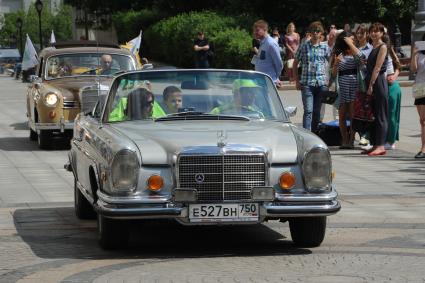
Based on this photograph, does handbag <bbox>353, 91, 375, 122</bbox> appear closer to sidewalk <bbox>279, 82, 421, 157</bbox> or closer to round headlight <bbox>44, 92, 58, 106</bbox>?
sidewalk <bbox>279, 82, 421, 157</bbox>

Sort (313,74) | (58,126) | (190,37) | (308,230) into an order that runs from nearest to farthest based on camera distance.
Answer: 1. (308,230)
2. (313,74)
3. (58,126)
4. (190,37)

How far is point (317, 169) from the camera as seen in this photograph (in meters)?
9.09

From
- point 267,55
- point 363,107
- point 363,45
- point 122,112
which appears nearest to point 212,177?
point 122,112

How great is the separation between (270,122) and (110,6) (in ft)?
174

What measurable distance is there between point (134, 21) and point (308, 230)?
151 feet

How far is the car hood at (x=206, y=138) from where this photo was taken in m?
9.00

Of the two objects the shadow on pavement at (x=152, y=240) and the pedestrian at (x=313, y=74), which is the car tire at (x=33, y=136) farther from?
the shadow on pavement at (x=152, y=240)

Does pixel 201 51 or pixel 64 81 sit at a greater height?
pixel 64 81

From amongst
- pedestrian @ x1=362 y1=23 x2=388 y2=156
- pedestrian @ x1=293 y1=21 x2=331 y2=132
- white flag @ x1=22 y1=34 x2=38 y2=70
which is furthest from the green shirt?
white flag @ x1=22 y1=34 x2=38 y2=70

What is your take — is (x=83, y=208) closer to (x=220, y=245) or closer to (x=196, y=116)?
(x=196, y=116)

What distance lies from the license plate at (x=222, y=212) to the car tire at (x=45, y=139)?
9899mm

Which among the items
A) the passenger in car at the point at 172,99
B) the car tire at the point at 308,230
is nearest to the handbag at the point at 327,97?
the passenger in car at the point at 172,99

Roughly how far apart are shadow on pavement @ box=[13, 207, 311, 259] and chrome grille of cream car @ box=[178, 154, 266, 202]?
542 mm

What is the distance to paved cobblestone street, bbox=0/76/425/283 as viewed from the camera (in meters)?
8.38
